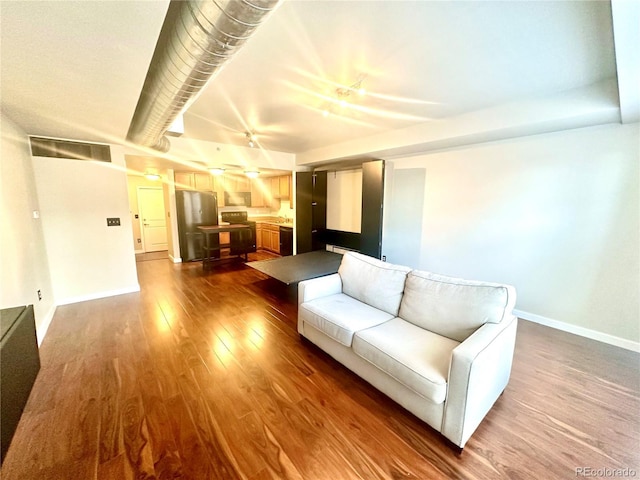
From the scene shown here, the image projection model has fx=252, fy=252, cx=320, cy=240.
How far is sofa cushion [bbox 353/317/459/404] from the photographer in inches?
59.4

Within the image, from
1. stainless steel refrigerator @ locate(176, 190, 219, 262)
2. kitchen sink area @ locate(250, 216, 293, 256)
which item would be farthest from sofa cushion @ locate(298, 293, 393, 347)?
stainless steel refrigerator @ locate(176, 190, 219, 262)

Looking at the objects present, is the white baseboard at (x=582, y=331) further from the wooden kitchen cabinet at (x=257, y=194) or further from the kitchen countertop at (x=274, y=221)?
the wooden kitchen cabinet at (x=257, y=194)

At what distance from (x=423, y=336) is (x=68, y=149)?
4.96m

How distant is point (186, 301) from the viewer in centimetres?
369

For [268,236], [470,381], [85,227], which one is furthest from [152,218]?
[470,381]

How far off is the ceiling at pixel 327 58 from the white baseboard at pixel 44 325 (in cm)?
219

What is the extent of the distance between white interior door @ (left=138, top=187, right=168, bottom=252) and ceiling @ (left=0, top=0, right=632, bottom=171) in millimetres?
4200

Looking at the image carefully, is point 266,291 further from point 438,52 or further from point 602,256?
point 602,256

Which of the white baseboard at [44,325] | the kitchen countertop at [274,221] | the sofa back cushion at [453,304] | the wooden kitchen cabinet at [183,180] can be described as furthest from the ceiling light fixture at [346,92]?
the wooden kitchen cabinet at [183,180]

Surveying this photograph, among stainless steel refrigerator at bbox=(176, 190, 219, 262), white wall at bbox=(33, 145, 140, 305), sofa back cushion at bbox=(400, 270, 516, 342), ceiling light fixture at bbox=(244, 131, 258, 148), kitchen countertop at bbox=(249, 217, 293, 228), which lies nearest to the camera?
sofa back cushion at bbox=(400, 270, 516, 342)

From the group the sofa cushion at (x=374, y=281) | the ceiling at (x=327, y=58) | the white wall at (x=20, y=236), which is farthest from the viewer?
the sofa cushion at (x=374, y=281)

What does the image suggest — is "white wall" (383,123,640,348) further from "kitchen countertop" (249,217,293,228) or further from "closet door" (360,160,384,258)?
"kitchen countertop" (249,217,293,228)

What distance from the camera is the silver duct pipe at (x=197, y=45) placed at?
1049 mm

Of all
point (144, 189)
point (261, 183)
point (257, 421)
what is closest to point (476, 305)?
point (257, 421)
